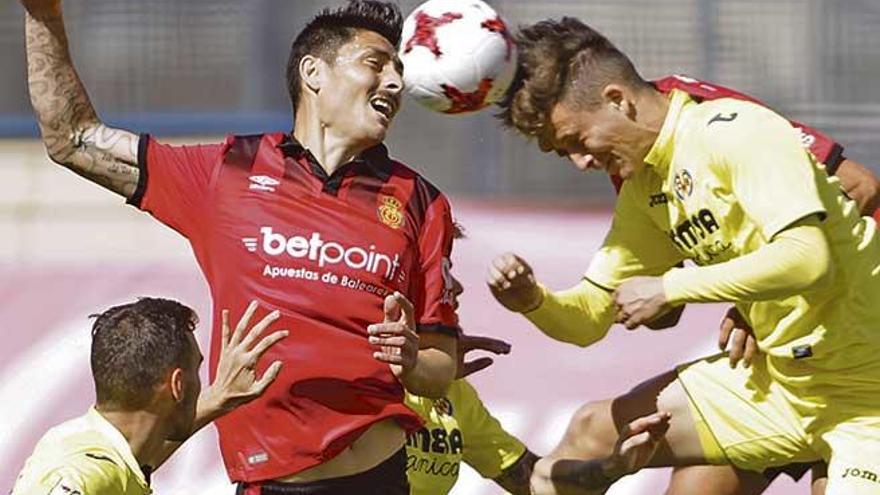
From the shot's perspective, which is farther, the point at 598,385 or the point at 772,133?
the point at 598,385

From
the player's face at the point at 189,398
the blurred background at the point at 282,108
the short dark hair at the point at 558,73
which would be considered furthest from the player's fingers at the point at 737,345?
the blurred background at the point at 282,108

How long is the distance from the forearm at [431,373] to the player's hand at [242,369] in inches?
14.6

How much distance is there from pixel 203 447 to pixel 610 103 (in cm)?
286

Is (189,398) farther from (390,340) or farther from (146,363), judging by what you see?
(390,340)

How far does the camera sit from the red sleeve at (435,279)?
5938 mm

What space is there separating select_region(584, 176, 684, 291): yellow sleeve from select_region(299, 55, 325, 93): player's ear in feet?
3.44

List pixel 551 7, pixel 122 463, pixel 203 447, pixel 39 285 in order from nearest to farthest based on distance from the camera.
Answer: pixel 122 463 < pixel 203 447 < pixel 39 285 < pixel 551 7

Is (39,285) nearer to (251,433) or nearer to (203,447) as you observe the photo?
(203,447)

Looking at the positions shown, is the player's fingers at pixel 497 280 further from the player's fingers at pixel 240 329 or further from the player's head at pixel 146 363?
the player's head at pixel 146 363

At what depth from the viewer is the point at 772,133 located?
5.88 meters

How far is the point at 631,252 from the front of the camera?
6.70m

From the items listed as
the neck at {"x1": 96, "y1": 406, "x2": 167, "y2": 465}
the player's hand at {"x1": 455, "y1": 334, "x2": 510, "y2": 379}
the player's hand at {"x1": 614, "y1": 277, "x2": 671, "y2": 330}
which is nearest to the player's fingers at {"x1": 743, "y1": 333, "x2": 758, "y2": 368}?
the player's hand at {"x1": 614, "y1": 277, "x2": 671, "y2": 330}

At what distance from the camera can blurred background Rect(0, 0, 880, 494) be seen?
31.2ft

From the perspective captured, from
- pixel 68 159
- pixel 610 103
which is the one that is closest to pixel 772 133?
pixel 610 103
